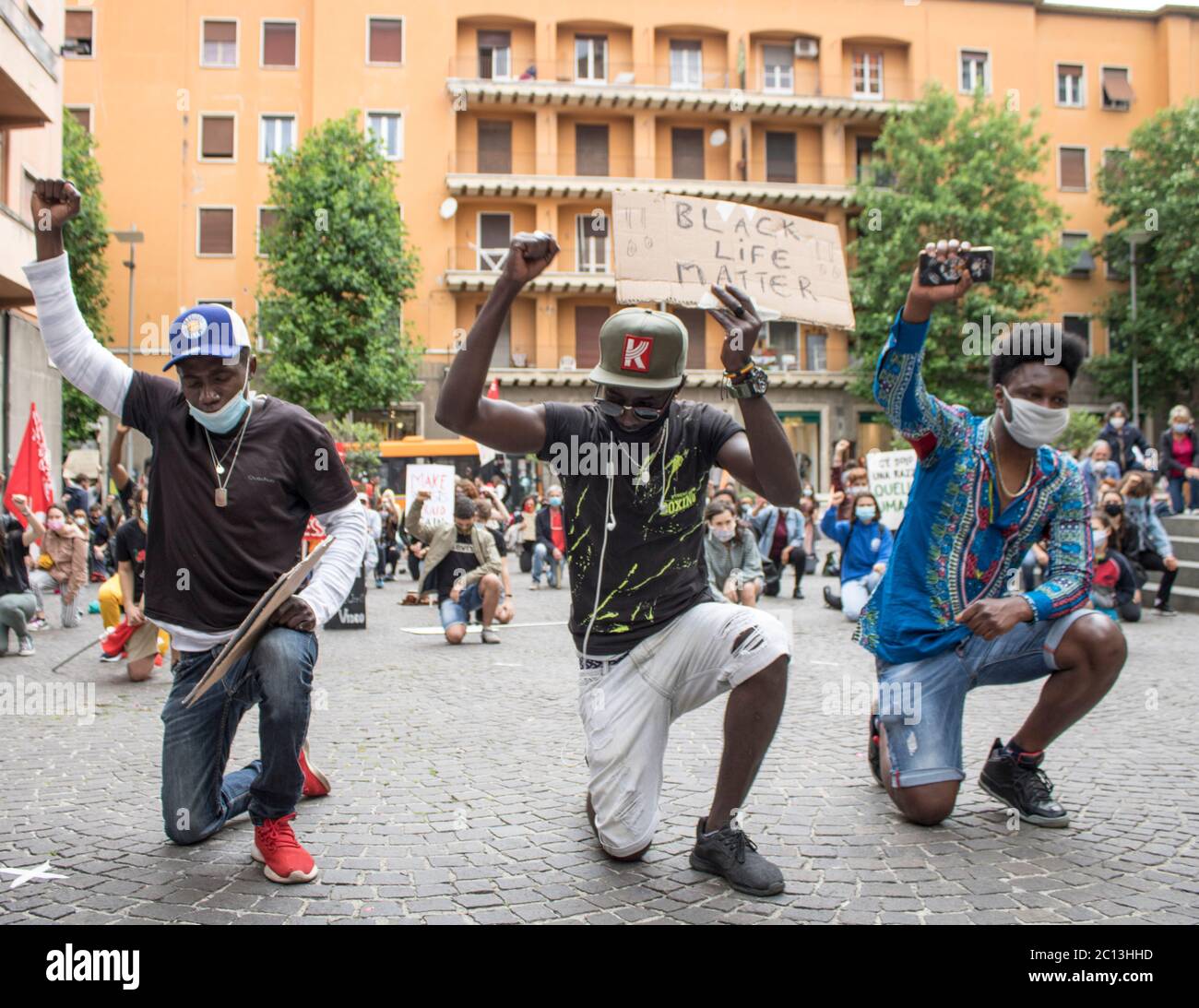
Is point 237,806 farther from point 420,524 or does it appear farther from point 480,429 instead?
point 420,524

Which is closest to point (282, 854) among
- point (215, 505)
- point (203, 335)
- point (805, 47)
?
point (215, 505)

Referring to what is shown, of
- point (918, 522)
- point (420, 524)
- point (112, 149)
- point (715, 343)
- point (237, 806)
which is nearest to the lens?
point (237, 806)

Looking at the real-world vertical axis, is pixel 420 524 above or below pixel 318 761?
above

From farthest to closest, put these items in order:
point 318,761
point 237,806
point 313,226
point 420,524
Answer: point 313,226, point 420,524, point 318,761, point 237,806

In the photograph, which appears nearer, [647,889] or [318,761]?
[647,889]

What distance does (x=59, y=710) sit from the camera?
754cm

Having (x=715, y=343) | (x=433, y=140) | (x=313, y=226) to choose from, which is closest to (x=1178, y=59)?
(x=715, y=343)

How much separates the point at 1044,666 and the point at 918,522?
0.77 m

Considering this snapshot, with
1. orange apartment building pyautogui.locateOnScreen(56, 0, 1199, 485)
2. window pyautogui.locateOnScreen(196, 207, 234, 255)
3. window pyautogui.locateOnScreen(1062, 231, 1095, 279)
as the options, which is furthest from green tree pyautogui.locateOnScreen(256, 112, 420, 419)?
window pyautogui.locateOnScreen(1062, 231, 1095, 279)

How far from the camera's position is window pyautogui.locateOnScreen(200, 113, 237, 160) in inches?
1501

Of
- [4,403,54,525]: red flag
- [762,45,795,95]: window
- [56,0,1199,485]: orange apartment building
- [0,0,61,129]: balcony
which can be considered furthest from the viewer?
[762,45,795,95]: window

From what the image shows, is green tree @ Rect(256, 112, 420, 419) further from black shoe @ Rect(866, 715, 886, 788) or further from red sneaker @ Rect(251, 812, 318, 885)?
red sneaker @ Rect(251, 812, 318, 885)

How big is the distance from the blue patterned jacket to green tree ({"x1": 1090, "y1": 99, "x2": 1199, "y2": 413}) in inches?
1409
